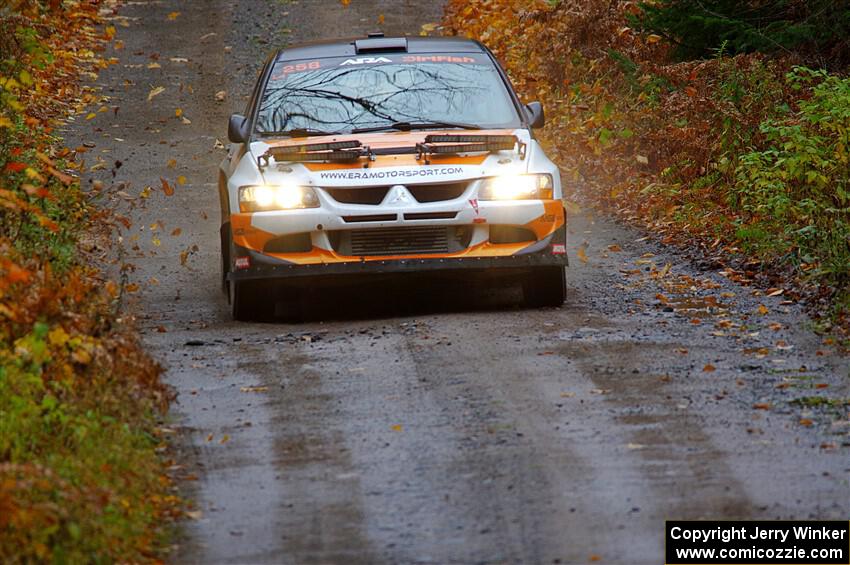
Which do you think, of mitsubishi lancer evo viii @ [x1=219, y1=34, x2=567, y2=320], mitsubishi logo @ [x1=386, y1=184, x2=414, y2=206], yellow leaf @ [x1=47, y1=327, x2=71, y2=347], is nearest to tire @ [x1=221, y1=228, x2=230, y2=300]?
mitsubishi lancer evo viii @ [x1=219, y1=34, x2=567, y2=320]

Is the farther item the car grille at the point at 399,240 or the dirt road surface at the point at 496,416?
the car grille at the point at 399,240

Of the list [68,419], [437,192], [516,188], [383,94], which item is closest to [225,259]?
[383,94]

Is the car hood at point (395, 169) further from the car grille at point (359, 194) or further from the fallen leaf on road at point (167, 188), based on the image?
the fallen leaf on road at point (167, 188)

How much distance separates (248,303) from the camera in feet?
33.7

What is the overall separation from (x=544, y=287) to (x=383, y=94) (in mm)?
1938

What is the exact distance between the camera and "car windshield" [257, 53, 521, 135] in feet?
35.1

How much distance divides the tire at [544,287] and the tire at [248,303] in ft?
5.96

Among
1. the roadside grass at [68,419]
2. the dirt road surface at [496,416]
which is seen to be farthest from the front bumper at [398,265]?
the roadside grass at [68,419]

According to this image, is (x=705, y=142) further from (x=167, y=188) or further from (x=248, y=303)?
(x=248, y=303)

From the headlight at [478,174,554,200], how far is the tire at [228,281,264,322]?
1702 millimetres

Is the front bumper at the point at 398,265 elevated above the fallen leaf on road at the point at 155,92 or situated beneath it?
elevated above

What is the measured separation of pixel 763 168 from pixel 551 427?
7.13 metres

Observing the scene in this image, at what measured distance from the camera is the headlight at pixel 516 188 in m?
9.86

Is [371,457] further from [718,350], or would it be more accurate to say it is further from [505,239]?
[505,239]
